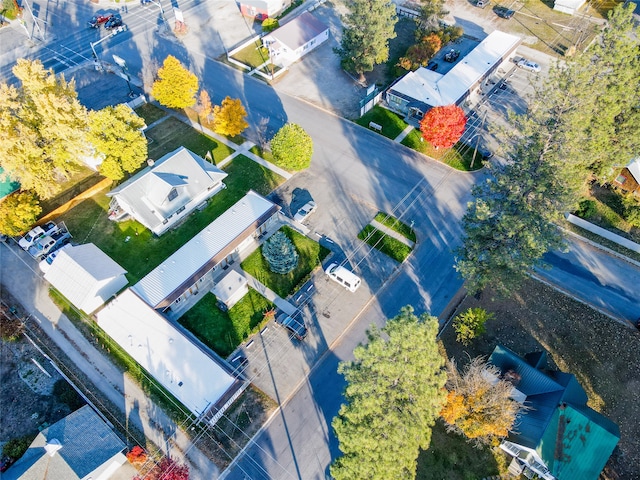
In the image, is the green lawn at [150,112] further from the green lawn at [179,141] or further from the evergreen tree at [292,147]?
the evergreen tree at [292,147]

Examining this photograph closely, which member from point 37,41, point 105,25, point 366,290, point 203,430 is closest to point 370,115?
point 366,290

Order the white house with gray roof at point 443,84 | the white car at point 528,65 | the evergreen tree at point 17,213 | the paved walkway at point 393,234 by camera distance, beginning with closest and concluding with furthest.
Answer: the evergreen tree at point 17,213 → the paved walkway at point 393,234 → the white house with gray roof at point 443,84 → the white car at point 528,65

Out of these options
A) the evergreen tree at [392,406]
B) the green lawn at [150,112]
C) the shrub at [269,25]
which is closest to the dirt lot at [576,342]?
the evergreen tree at [392,406]

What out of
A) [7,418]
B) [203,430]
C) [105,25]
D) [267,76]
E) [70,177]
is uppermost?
[267,76]

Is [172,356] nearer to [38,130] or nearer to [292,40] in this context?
[38,130]

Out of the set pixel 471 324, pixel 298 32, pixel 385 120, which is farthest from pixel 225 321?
pixel 298 32

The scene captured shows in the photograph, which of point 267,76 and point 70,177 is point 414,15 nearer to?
point 267,76
